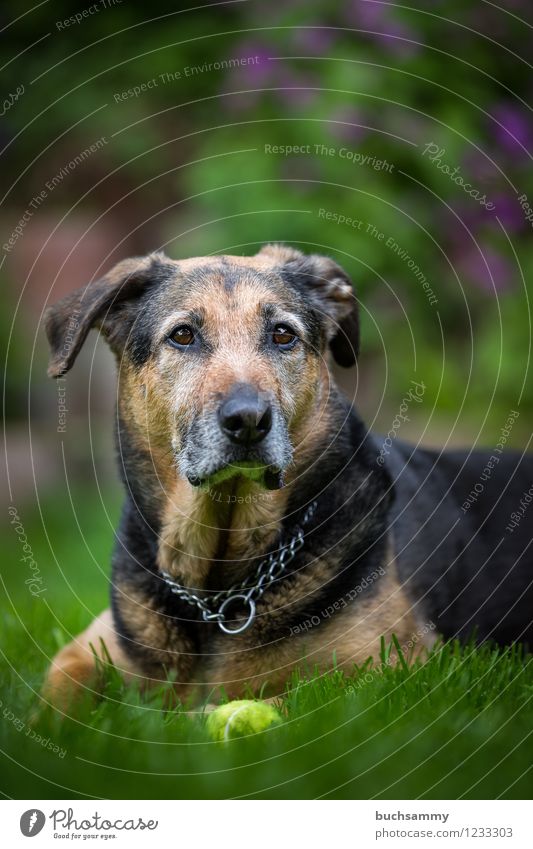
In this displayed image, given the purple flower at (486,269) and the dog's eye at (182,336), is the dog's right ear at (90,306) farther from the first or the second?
the purple flower at (486,269)

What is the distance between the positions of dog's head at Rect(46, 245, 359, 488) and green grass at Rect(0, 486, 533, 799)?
41.5 inches

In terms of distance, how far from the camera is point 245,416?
383 centimetres

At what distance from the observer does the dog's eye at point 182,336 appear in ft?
14.3

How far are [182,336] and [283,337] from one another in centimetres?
49

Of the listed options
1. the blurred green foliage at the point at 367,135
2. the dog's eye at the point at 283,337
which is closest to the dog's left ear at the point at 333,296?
the dog's eye at the point at 283,337

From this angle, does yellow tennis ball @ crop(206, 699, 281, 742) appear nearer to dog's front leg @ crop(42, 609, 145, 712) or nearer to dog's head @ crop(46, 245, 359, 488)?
dog's front leg @ crop(42, 609, 145, 712)

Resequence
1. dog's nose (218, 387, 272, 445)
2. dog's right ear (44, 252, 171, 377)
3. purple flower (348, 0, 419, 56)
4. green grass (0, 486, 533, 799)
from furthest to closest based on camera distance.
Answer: purple flower (348, 0, 419, 56) < dog's right ear (44, 252, 171, 377) < dog's nose (218, 387, 272, 445) < green grass (0, 486, 533, 799)

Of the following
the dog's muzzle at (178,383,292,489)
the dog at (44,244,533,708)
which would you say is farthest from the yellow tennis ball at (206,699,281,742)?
the dog's muzzle at (178,383,292,489)

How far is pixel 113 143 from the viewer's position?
11.1 metres

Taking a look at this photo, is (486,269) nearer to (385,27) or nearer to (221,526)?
(385,27)

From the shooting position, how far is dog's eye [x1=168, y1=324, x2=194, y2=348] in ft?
14.3

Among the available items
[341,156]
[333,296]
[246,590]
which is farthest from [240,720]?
[341,156]
